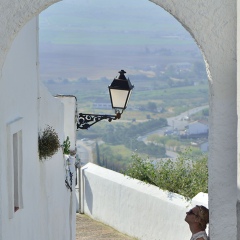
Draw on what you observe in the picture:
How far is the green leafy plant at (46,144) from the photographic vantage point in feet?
27.5

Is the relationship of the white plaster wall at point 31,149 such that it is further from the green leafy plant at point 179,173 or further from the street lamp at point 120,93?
the green leafy plant at point 179,173

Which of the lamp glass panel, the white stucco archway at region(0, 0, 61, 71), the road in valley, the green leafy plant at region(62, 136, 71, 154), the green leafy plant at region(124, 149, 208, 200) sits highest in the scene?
the white stucco archway at region(0, 0, 61, 71)

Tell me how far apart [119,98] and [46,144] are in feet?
4.04

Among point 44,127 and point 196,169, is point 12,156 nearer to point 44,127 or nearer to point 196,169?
point 44,127

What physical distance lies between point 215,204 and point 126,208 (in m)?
8.27

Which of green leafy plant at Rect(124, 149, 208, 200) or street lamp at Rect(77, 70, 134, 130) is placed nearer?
street lamp at Rect(77, 70, 134, 130)

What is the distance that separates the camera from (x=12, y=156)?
667 cm

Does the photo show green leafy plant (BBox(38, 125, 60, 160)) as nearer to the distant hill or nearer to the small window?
the small window

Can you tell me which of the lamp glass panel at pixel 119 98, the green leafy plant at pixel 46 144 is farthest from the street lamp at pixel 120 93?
the green leafy plant at pixel 46 144

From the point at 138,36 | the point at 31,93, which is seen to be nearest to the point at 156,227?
the point at 31,93

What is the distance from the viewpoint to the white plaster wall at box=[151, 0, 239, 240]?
202 inches

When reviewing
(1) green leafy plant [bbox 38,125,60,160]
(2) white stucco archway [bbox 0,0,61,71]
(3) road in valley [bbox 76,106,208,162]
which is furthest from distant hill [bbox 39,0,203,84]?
(2) white stucco archway [bbox 0,0,61,71]

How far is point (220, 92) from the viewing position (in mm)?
5129

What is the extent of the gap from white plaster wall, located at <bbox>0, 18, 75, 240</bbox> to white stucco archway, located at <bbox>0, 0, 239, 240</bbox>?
5.04 feet
